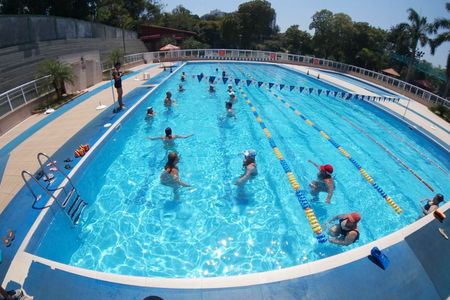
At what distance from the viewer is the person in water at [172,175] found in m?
7.37

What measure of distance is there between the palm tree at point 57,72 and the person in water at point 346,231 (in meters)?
12.5

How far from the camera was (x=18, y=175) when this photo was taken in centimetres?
709

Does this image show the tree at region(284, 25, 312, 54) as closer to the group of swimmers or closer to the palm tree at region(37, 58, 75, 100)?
the palm tree at region(37, 58, 75, 100)

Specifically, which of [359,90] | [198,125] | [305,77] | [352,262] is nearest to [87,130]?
[198,125]

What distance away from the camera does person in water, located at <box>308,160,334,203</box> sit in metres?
7.25

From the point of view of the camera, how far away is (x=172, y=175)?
24.5 ft

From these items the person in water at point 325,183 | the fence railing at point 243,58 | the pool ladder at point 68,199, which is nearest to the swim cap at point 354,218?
the person in water at point 325,183

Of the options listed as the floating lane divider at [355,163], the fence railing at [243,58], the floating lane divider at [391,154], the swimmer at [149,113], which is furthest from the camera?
the swimmer at [149,113]

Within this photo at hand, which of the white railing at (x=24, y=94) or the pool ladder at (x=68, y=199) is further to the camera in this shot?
the white railing at (x=24, y=94)

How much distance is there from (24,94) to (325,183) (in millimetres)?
11328

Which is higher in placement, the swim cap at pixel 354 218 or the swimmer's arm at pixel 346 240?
the swim cap at pixel 354 218

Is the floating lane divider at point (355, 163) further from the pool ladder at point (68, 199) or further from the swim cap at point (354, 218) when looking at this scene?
the pool ladder at point (68, 199)

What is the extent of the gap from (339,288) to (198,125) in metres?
9.29

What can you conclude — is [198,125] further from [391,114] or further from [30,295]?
[391,114]
